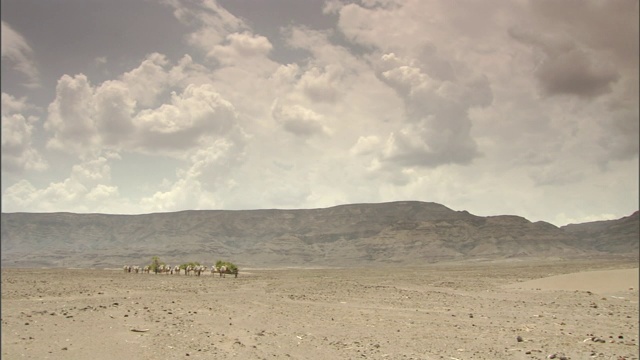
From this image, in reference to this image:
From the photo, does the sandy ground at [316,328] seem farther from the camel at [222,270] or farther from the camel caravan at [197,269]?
the camel caravan at [197,269]

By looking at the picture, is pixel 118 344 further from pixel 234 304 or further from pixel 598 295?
pixel 598 295

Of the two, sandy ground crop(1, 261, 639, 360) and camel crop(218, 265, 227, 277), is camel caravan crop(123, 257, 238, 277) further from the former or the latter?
sandy ground crop(1, 261, 639, 360)

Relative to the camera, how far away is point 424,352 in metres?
12.9

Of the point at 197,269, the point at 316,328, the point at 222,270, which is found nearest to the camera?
the point at 316,328

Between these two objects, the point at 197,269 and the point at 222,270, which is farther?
the point at 197,269

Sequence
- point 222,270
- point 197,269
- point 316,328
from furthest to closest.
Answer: point 197,269, point 222,270, point 316,328

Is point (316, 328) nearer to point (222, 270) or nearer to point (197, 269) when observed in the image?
point (222, 270)

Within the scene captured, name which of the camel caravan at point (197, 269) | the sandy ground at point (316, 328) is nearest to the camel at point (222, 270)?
the camel caravan at point (197, 269)

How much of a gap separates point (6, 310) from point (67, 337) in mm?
6011

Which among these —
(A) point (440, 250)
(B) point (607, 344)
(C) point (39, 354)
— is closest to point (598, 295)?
(B) point (607, 344)

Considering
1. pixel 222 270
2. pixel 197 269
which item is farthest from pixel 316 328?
pixel 197 269

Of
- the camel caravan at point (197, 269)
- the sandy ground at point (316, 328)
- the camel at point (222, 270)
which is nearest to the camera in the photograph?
the sandy ground at point (316, 328)

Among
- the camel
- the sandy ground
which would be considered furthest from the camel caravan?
the sandy ground

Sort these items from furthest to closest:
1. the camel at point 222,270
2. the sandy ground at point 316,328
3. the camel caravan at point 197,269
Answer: the camel caravan at point 197,269 → the camel at point 222,270 → the sandy ground at point 316,328
